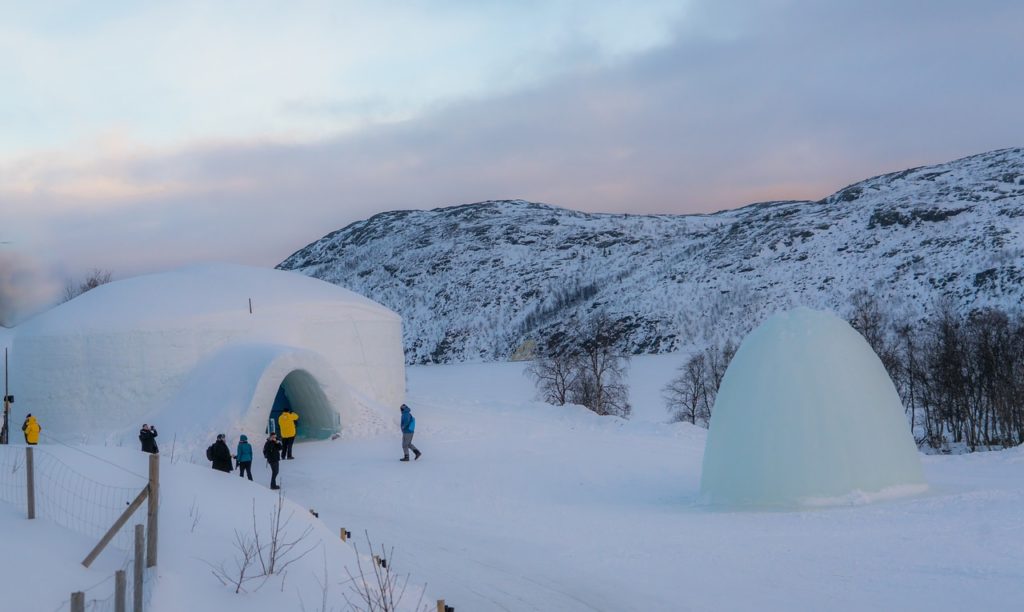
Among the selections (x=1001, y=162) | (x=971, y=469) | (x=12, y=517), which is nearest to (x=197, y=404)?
(x=12, y=517)

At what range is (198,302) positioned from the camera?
28.6 metres

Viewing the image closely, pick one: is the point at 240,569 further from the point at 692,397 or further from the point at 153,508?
the point at 692,397

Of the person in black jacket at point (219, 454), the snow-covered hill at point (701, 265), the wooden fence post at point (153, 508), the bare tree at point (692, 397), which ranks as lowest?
the bare tree at point (692, 397)

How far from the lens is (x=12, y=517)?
9.99 m

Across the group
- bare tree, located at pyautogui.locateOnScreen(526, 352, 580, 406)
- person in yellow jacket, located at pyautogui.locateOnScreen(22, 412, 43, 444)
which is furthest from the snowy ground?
bare tree, located at pyautogui.locateOnScreen(526, 352, 580, 406)

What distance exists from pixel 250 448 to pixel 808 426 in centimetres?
1079

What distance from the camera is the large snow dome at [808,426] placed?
15.2 m

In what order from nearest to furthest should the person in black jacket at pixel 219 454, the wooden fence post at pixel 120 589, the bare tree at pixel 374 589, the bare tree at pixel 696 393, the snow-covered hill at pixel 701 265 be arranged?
the wooden fence post at pixel 120 589
the bare tree at pixel 374 589
the person in black jacket at pixel 219 454
the bare tree at pixel 696 393
the snow-covered hill at pixel 701 265

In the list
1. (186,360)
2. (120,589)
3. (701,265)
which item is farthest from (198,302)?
(701,265)

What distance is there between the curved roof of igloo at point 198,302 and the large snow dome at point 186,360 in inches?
1.8

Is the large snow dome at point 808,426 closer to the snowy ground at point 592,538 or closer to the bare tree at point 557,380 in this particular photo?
the snowy ground at point 592,538

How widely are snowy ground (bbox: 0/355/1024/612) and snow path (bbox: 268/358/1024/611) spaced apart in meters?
0.04

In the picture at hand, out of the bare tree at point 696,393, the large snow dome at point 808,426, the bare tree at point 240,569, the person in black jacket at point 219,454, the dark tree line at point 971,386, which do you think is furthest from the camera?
the bare tree at point 696,393

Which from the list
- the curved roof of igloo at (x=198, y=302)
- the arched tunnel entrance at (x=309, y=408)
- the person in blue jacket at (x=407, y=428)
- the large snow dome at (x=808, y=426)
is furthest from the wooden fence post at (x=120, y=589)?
the curved roof of igloo at (x=198, y=302)
